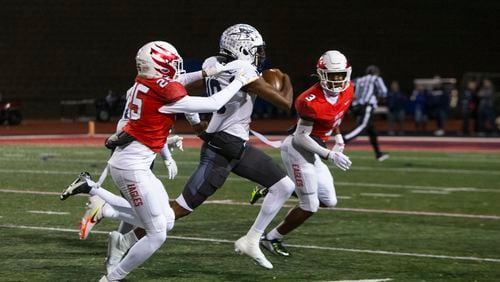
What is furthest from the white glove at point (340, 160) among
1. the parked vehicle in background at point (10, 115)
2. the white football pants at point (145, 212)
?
the parked vehicle in background at point (10, 115)

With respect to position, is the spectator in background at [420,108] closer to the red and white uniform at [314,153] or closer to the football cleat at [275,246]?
the red and white uniform at [314,153]

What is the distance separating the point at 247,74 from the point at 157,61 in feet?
2.72

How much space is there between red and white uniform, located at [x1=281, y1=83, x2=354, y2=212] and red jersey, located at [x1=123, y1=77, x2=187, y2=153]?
2.33 m

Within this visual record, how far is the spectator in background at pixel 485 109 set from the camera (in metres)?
30.7

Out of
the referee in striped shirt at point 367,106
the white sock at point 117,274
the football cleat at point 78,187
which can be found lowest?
the referee in striped shirt at point 367,106

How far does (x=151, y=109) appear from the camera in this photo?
23.4ft

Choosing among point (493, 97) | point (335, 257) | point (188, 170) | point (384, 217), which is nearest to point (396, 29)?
point (493, 97)

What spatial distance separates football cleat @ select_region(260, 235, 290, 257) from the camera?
9266 mm

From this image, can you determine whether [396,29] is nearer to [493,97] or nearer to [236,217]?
[493,97]

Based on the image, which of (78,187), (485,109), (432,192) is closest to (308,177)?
(78,187)

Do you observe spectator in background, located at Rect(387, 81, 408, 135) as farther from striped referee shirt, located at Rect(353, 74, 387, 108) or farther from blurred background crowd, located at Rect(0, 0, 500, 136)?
striped referee shirt, located at Rect(353, 74, 387, 108)

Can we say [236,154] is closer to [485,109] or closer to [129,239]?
[129,239]

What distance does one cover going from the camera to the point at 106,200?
7996 mm

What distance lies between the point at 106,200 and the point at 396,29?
3569 centimetres
